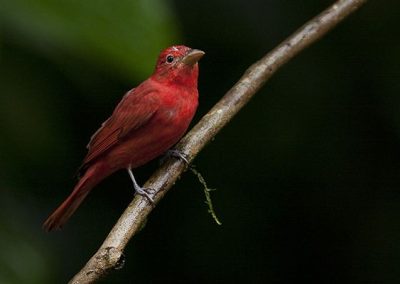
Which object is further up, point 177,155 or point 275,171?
point 177,155

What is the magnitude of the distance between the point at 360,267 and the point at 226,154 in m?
0.87

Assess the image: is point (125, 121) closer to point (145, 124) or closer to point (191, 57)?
point (145, 124)

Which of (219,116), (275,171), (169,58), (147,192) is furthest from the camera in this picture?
(275,171)

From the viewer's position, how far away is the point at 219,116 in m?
2.77

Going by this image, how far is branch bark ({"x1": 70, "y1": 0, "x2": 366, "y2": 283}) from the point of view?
221 centimetres

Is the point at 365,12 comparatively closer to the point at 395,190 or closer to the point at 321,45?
the point at 321,45

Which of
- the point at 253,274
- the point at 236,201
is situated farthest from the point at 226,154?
the point at 253,274

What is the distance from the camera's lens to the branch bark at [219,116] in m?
2.21

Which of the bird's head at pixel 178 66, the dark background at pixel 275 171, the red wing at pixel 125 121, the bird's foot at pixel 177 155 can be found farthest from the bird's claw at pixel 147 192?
the dark background at pixel 275 171

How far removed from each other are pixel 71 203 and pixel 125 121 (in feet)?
1.28

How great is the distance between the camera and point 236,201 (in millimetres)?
3770

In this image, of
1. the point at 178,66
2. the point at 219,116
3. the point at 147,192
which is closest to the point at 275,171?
the point at 178,66

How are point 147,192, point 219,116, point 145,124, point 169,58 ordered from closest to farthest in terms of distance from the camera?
1. point 147,192
2. point 219,116
3. point 145,124
4. point 169,58

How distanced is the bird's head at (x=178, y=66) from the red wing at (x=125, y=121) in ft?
0.33
